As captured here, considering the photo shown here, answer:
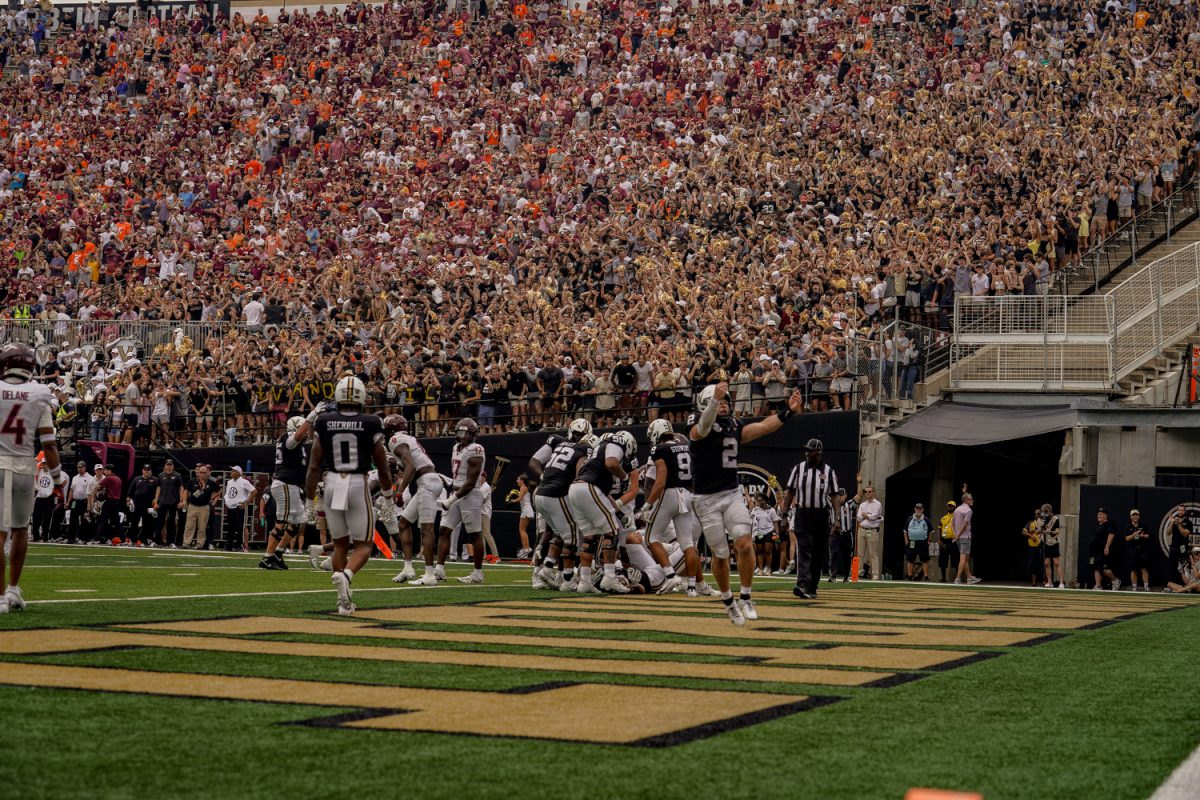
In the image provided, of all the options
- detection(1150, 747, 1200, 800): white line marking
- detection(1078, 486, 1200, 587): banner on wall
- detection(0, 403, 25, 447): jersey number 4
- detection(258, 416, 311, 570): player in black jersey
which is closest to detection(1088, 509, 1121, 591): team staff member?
detection(1078, 486, 1200, 587): banner on wall

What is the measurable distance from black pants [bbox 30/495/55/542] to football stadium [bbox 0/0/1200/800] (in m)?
0.12

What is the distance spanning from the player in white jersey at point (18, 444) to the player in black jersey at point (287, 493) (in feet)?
27.2

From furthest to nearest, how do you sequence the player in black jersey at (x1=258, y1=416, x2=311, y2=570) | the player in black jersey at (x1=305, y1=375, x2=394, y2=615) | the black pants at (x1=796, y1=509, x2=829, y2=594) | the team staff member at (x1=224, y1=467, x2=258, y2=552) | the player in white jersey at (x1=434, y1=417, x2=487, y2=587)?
the team staff member at (x1=224, y1=467, x2=258, y2=552) → the player in black jersey at (x1=258, y1=416, x2=311, y2=570) → the player in white jersey at (x1=434, y1=417, x2=487, y2=587) → the black pants at (x1=796, y1=509, x2=829, y2=594) → the player in black jersey at (x1=305, y1=375, x2=394, y2=615)

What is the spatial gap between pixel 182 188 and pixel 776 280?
1819 centimetres

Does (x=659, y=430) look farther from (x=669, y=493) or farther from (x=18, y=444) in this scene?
(x=18, y=444)

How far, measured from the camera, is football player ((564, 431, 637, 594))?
16453 millimetres

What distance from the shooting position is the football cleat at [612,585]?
1680 cm

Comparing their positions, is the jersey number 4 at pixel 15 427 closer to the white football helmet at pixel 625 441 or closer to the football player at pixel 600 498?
the football player at pixel 600 498

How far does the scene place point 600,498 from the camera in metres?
16.5

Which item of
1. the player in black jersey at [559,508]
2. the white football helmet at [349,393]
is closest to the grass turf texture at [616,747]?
the white football helmet at [349,393]

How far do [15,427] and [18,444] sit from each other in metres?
0.12

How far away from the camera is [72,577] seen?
56.2 ft

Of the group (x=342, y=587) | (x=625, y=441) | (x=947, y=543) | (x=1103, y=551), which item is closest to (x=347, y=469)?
(x=342, y=587)

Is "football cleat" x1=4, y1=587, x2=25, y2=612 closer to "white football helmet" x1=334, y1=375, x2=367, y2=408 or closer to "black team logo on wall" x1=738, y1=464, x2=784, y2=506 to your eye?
"white football helmet" x1=334, y1=375, x2=367, y2=408
